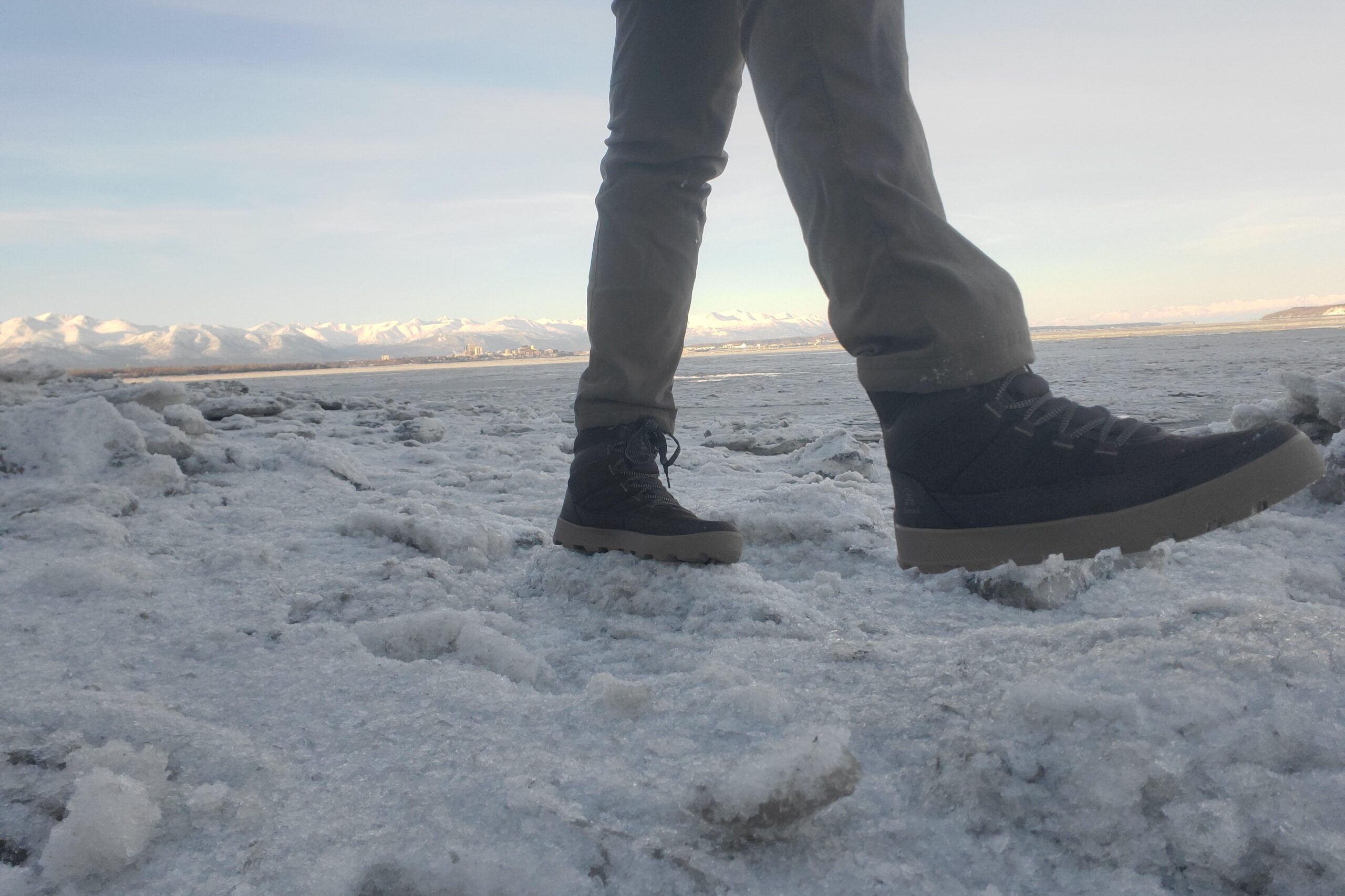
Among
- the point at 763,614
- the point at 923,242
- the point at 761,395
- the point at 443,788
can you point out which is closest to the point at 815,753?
the point at 443,788

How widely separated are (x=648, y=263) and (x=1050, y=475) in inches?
29.8

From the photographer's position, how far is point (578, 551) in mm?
1430

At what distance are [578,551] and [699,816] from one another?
2.66 ft

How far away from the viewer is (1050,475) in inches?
39.3

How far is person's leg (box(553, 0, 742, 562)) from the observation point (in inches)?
51.8

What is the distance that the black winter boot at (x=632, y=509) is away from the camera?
1.31 metres

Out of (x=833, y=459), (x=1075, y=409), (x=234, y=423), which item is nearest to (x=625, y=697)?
(x=1075, y=409)

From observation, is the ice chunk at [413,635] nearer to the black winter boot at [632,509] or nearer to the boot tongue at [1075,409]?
the black winter boot at [632,509]

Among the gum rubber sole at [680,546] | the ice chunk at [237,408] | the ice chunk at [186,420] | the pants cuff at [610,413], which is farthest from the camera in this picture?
the ice chunk at [237,408]

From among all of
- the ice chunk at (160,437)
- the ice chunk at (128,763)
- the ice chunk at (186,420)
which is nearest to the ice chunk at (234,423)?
the ice chunk at (186,420)

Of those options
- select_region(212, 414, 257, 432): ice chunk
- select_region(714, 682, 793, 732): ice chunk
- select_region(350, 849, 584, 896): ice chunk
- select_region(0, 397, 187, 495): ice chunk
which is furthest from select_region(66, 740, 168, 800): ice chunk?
select_region(212, 414, 257, 432): ice chunk

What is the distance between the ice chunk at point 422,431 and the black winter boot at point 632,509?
2267 millimetres

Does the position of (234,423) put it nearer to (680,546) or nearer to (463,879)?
(680,546)

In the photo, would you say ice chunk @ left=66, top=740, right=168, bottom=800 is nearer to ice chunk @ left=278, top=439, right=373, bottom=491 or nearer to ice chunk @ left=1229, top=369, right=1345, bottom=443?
ice chunk @ left=278, top=439, right=373, bottom=491
